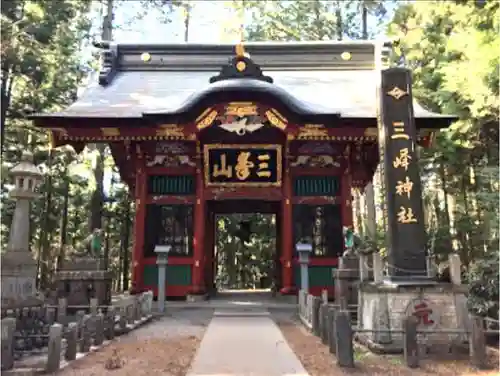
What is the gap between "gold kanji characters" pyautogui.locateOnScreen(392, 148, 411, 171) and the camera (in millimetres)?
7363

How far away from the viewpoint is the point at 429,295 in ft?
22.4

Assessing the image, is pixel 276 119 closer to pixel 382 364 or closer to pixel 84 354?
pixel 382 364

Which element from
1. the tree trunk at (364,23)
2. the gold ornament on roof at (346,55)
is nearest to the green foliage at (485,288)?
the gold ornament on roof at (346,55)

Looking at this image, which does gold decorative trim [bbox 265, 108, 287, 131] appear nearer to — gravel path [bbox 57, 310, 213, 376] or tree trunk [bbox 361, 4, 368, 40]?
gravel path [bbox 57, 310, 213, 376]

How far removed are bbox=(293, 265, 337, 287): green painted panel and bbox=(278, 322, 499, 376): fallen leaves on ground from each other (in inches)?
225

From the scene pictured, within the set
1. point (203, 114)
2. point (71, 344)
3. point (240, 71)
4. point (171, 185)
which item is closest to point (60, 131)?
point (171, 185)

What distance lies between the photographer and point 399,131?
7508mm

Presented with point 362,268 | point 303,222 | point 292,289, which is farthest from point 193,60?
point 362,268

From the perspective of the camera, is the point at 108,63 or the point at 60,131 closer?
the point at 60,131

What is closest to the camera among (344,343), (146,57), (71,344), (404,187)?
(344,343)

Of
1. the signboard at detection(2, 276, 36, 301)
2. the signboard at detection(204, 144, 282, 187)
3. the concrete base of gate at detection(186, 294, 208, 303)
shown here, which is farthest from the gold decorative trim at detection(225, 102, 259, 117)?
the signboard at detection(2, 276, 36, 301)

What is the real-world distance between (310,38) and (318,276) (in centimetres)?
1674

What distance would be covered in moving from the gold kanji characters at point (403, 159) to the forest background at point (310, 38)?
80cm

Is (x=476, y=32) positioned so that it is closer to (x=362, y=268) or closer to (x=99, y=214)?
(x=362, y=268)
